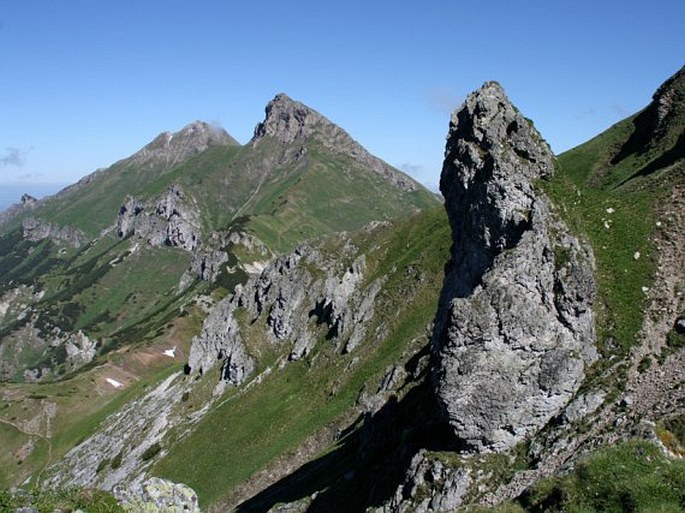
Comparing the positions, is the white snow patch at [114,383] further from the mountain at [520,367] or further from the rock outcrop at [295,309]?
the mountain at [520,367]

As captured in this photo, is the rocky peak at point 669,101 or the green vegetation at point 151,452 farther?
the green vegetation at point 151,452

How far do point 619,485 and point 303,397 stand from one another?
70284 mm

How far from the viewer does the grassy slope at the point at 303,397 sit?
79.1m

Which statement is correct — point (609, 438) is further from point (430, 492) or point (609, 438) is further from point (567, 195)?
point (567, 195)

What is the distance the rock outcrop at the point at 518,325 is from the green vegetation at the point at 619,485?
8005mm

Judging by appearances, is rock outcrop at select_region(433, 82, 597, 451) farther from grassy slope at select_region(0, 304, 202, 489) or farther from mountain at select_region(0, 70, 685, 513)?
grassy slope at select_region(0, 304, 202, 489)

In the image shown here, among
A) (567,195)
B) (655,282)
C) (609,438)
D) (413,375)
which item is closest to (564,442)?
(609,438)

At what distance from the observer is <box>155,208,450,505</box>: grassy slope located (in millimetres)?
79125

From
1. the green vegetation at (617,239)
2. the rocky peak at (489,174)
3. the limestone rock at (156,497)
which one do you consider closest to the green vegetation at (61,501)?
the limestone rock at (156,497)

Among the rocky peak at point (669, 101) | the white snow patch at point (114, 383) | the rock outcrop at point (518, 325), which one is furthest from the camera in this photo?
the white snow patch at point (114, 383)

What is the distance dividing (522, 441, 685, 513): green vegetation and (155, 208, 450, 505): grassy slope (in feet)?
153

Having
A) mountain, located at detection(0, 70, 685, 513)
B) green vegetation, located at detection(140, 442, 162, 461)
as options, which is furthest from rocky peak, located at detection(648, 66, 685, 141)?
green vegetation, located at detection(140, 442, 162, 461)

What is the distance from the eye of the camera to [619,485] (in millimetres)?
22688

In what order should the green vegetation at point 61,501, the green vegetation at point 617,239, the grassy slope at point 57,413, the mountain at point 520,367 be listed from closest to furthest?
the green vegetation at point 61,501 → the mountain at point 520,367 → the green vegetation at point 617,239 → the grassy slope at point 57,413
